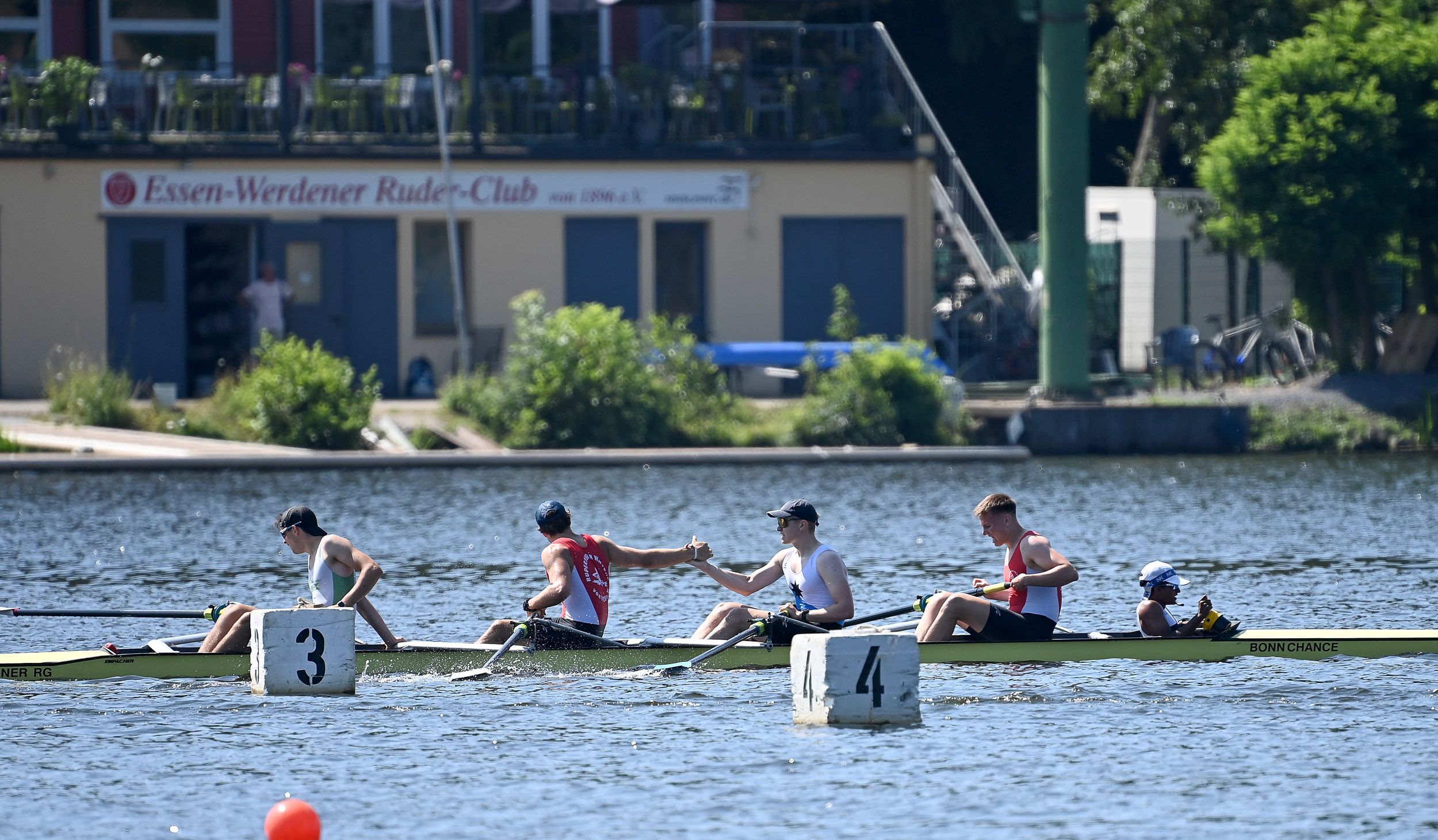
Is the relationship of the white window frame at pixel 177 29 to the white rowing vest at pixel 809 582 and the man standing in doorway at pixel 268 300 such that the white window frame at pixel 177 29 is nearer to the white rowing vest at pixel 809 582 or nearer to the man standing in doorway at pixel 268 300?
the man standing in doorway at pixel 268 300

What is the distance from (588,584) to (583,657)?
48 centimetres

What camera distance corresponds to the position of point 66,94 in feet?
104

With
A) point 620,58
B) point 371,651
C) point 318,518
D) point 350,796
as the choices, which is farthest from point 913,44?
point 350,796

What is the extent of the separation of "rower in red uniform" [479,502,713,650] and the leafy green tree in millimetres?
16796

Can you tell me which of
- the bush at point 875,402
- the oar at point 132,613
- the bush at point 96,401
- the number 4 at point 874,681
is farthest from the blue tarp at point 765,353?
the number 4 at point 874,681

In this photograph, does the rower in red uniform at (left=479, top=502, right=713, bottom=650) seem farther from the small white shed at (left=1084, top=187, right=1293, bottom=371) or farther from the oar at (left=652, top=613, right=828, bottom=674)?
the small white shed at (left=1084, top=187, right=1293, bottom=371)

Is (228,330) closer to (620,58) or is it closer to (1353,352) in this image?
(620,58)

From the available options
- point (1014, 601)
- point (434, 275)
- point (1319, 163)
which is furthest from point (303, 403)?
point (1014, 601)

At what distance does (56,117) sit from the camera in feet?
104

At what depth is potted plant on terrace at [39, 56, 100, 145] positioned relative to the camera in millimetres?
31625

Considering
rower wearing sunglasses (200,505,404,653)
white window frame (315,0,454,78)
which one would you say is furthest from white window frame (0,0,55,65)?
rower wearing sunglasses (200,505,404,653)

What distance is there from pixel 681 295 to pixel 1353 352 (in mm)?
10397

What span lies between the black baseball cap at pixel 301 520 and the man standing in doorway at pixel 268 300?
18.3 metres

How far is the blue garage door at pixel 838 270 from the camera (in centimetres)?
3394
